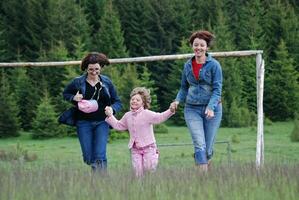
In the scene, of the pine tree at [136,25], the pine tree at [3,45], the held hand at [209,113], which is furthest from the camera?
the pine tree at [136,25]

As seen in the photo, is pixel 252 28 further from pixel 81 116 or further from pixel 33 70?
pixel 81 116

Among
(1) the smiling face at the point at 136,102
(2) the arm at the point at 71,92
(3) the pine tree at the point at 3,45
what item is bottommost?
(1) the smiling face at the point at 136,102

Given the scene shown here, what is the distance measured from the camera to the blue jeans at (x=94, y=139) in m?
8.59

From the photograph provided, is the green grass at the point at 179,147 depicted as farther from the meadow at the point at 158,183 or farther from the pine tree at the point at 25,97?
the meadow at the point at 158,183

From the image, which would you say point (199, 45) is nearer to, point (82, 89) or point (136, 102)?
point (136, 102)

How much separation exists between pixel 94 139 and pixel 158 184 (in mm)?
3339

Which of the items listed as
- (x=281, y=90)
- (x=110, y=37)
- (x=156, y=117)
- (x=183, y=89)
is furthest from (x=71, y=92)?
(x=110, y=37)

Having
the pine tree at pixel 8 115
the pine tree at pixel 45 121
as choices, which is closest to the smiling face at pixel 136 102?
the pine tree at pixel 8 115

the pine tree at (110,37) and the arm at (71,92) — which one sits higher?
the pine tree at (110,37)

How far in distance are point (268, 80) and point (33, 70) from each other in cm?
811

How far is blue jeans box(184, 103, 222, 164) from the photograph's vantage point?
A: 26.1 ft

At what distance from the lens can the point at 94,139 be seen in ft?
28.5

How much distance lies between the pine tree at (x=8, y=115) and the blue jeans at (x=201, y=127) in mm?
15005

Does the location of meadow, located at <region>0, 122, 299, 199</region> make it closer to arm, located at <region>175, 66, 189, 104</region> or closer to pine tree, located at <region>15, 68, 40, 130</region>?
arm, located at <region>175, 66, 189, 104</region>
